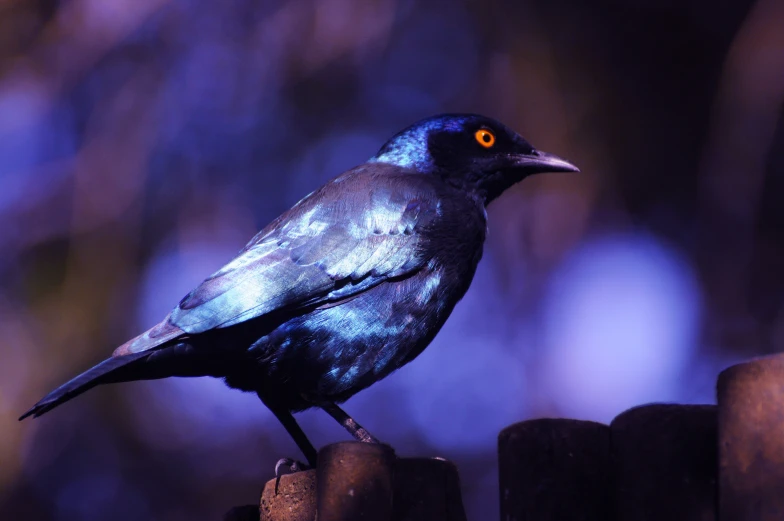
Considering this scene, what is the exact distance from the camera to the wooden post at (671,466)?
9.14ft

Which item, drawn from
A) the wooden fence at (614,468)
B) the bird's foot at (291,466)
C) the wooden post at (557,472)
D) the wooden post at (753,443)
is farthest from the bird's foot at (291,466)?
the wooden post at (753,443)

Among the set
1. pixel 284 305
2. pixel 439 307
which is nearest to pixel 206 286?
pixel 284 305

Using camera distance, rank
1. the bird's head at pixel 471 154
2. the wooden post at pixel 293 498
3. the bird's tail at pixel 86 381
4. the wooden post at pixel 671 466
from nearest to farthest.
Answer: the wooden post at pixel 671 466 < the wooden post at pixel 293 498 < the bird's tail at pixel 86 381 < the bird's head at pixel 471 154

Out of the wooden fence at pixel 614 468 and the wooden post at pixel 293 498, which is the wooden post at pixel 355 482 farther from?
the wooden post at pixel 293 498

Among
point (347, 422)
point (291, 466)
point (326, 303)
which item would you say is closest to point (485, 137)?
point (326, 303)

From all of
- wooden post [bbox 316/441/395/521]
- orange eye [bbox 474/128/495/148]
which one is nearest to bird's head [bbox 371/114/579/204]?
orange eye [bbox 474/128/495/148]

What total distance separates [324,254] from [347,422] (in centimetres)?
79

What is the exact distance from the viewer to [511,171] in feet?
18.3

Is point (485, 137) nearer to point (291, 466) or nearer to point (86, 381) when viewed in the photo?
point (291, 466)

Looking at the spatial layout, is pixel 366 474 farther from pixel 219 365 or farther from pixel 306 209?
pixel 306 209

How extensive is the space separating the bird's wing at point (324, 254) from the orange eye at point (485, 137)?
0.65m

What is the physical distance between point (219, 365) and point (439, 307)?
1.04 m

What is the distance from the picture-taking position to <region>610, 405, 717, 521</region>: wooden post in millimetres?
2787

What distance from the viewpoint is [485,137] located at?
A: 5.61 meters
